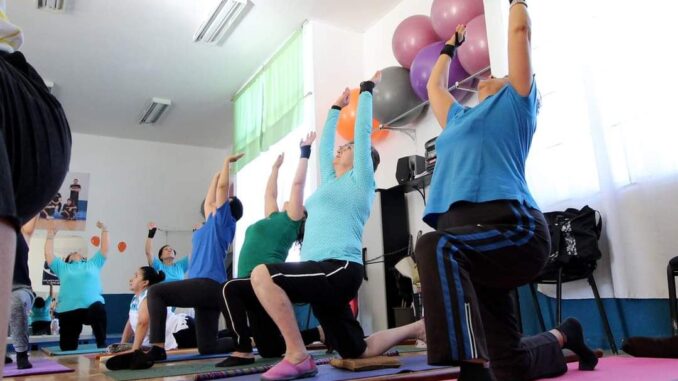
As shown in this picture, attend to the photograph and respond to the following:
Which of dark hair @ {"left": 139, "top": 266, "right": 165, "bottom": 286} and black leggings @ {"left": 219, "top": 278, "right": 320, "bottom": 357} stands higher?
dark hair @ {"left": 139, "top": 266, "right": 165, "bottom": 286}

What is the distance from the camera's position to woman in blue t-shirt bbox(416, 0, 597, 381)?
3.59 feet

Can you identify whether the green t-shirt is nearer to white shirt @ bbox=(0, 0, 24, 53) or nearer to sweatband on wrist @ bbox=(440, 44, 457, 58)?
sweatband on wrist @ bbox=(440, 44, 457, 58)

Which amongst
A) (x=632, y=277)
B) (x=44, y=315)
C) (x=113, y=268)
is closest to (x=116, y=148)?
(x=113, y=268)

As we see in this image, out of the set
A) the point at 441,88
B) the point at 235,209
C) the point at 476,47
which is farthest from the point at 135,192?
the point at 441,88

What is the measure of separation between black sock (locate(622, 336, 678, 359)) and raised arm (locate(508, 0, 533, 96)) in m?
1.28

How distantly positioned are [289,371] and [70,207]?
6541 mm

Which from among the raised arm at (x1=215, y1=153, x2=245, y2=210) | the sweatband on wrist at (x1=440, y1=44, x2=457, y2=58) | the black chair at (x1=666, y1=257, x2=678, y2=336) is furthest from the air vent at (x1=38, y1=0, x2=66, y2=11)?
the black chair at (x1=666, y1=257, x2=678, y2=336)

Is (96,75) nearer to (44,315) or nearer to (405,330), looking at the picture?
(44,315)

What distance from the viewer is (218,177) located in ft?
11.1

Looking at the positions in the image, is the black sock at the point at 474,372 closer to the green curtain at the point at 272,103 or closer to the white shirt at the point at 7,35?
the white shirt at the point at 7,35

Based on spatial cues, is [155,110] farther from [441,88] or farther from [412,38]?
[441,88]

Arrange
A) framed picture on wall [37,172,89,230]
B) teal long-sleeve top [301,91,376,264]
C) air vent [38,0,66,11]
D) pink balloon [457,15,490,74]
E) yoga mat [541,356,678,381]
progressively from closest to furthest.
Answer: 1. yoga mat [541,356,678,381]
2. teal long-sleeve top [301,91,376,264]
3. pink balloon [457,15,490,74]
4. air vent [38,0,66,11]
5. framed picture on wall [37,172,89,230]

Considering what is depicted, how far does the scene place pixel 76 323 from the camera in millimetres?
5055

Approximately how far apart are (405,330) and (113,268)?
622 centimetres
